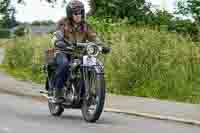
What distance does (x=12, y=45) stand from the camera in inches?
1330

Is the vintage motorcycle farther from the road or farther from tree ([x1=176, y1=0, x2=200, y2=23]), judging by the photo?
tree ([x1=176, y1=0, x2=200, y2=23])

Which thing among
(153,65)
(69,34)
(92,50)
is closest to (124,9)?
(153,65)

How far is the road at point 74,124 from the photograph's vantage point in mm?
11320

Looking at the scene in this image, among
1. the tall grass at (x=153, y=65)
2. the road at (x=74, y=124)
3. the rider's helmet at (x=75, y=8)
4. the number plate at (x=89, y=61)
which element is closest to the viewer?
the road at (x=74, y=124)

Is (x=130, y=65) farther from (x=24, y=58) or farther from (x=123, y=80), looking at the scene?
(x=24, y=58)

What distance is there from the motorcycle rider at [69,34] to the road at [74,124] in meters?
0.80

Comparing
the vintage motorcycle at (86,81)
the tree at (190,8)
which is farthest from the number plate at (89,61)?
the tree at (190,8)

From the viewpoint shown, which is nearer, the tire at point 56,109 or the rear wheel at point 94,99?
the rear wheel at point 94,99

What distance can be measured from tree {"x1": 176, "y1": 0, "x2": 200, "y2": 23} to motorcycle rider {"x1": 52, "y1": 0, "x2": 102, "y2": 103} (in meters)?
18.3

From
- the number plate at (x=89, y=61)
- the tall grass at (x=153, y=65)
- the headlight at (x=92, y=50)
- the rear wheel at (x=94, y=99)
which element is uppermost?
the headlight at (x=92, y=50)

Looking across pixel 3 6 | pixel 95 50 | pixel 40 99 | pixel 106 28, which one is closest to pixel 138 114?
pixel 95 50

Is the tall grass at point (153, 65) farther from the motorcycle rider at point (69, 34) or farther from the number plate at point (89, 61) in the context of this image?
the number plate at point (89, 61)

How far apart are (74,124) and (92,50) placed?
112 cm

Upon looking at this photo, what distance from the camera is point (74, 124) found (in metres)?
12.2
